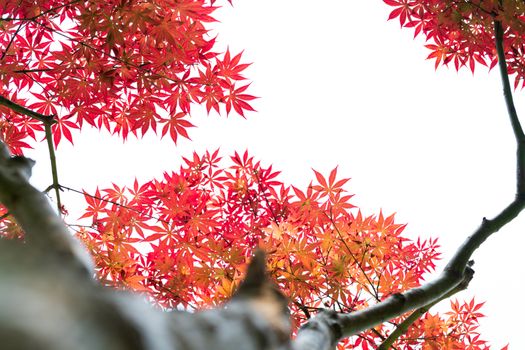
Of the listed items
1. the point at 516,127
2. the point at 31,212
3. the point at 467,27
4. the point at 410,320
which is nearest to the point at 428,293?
the point at 410,320

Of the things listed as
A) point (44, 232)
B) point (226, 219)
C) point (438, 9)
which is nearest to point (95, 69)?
point (226, 219)

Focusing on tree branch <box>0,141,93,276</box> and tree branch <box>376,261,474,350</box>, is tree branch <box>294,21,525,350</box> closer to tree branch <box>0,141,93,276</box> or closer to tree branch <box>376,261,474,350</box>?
tree branch <box>376,261,474,350</box>

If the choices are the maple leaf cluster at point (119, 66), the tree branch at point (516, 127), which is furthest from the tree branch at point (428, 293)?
the maple leaf cluster at point (119, 66)

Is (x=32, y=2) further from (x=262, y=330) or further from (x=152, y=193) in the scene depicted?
(x=262, y=330)

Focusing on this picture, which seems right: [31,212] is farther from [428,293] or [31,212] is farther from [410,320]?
[410,320]

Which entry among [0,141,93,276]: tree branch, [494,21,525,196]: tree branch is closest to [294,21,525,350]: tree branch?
[494,21,525,196]: tree branch

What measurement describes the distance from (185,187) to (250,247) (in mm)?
619

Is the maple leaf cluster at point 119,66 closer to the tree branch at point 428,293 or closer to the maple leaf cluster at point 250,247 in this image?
the maple leaf cluster at point 250,247

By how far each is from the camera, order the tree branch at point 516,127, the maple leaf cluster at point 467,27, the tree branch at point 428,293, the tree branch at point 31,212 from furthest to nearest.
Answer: the maple leaf cluster at point 467,27, the tree branch at point 516,127, the tree branch at point 428,293, the tree branch at point 31,212

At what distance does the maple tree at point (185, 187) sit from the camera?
242cm

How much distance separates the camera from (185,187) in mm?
3195

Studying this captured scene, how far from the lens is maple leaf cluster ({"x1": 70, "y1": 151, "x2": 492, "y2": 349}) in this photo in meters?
2.41

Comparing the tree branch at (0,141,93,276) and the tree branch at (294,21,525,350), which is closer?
the tree branch at (0,141,93,276)

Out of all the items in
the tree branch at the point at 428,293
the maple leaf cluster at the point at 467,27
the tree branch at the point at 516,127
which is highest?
the maple leaf cluster at the point at 467,27
